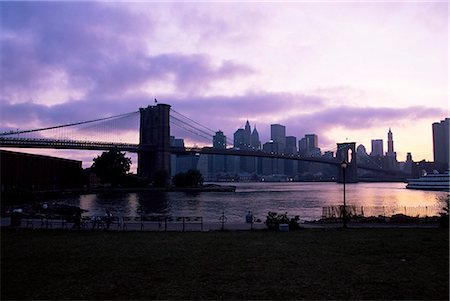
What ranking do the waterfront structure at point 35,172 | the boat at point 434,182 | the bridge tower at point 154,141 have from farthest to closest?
the bridge tower at point 154,141 → the boat at point 434,182 → the waterfront structure at point 35,172

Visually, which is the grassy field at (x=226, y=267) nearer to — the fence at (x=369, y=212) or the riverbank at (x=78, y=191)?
the fence at (x=369, y=212)

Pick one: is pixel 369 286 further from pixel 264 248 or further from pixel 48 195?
pixel 48 195

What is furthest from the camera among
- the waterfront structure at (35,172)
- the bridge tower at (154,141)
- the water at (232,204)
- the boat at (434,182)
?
the bridge tower at (154,141)

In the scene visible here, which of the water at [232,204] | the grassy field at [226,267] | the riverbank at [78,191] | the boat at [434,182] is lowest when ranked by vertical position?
the water at [232,204]

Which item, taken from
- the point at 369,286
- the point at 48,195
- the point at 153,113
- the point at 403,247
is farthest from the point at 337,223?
the point at 153,113

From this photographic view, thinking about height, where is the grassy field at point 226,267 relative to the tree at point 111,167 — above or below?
below

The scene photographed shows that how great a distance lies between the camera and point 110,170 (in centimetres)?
10375

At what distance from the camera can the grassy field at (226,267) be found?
8.17 metres

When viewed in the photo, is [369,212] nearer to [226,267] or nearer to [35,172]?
[226,267]

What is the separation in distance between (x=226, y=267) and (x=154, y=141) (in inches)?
4303

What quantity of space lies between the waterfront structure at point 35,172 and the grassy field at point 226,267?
172 ft

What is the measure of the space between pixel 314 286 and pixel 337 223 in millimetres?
14673

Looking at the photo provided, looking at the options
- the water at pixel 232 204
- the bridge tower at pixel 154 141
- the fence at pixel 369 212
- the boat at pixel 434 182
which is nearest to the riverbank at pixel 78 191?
the water at pixel 232 204

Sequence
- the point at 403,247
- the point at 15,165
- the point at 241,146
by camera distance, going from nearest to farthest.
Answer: the point at 403,247 < the point at 15,165 < the point at 241,146
